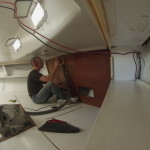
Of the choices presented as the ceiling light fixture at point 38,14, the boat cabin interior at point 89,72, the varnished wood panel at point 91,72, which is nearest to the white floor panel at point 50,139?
the boat cabin interior at point 89,72

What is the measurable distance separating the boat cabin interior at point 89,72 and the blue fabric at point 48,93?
128 millimetres

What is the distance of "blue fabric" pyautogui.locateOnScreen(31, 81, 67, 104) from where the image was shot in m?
2.06

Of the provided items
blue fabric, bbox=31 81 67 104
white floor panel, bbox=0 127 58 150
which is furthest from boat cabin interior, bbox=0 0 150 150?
blue fabric, bbox=31 81 67 104

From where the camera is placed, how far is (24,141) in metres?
0.99

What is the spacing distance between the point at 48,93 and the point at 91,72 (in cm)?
85

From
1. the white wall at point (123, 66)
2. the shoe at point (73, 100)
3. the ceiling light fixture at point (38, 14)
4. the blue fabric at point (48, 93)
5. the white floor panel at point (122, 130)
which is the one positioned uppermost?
the ceiling light fixture at point (38, 14)

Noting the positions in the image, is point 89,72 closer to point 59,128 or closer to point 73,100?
point 73,100

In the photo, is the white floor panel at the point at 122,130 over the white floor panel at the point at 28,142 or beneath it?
over

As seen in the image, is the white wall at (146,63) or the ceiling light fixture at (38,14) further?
the white wall at (146,63)

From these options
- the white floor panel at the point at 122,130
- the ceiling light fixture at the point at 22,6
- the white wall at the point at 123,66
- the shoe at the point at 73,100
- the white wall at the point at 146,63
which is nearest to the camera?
the white floor panel at the point at 122,130

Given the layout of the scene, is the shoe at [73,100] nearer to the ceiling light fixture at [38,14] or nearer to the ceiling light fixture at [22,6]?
the ceiling light fixture at [38,14]

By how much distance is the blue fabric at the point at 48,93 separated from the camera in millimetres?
2062

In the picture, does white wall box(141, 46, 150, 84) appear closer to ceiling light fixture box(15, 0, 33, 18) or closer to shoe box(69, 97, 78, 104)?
ceiling light fixture box(15, 0, 33, 18)

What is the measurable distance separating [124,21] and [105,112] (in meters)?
0.40
